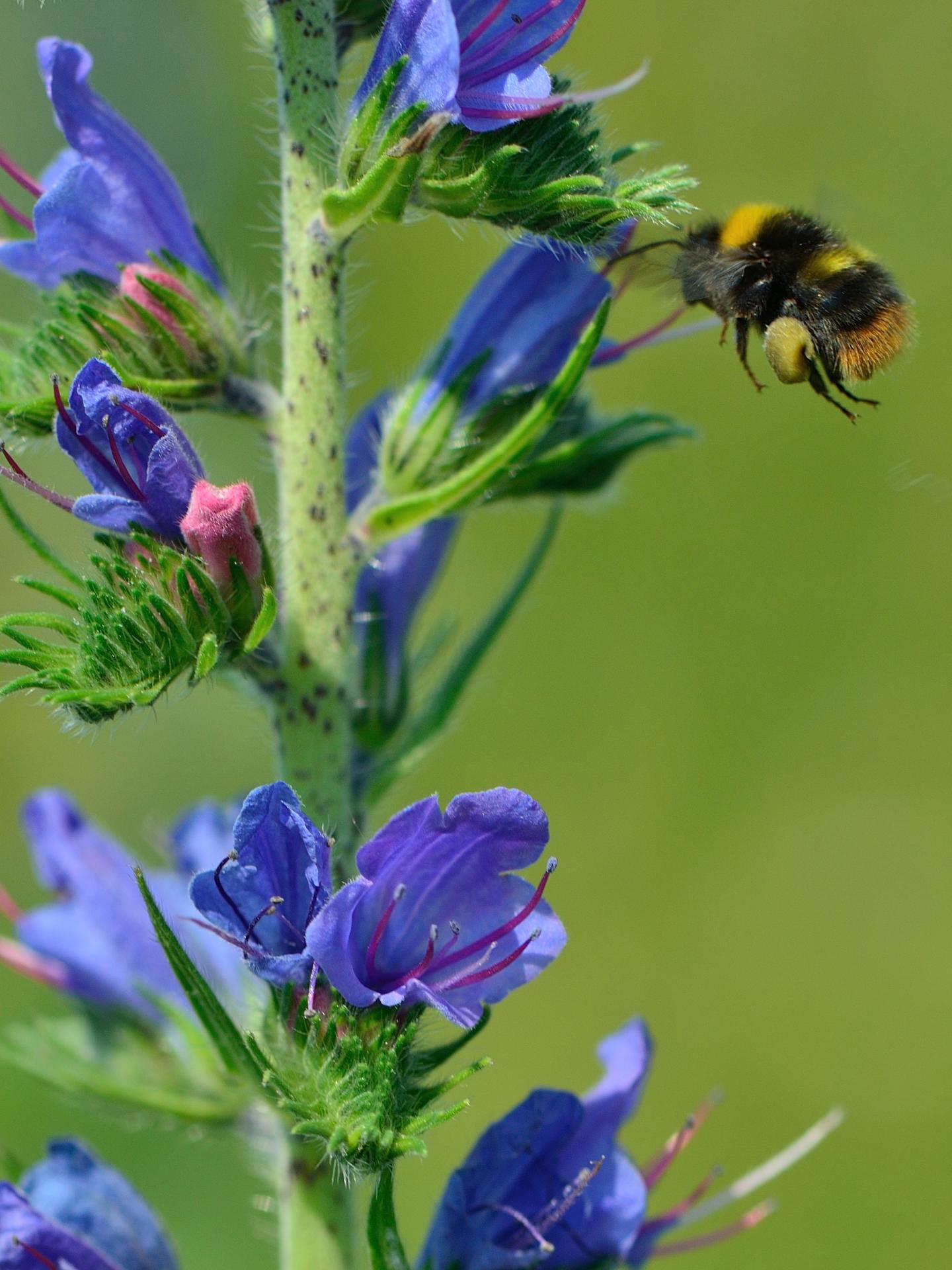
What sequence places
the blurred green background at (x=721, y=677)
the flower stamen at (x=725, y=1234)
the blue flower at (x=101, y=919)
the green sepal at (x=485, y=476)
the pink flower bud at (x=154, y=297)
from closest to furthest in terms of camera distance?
the green sepal at (x=485, y=476) < the pink flower bud at (x=154, y=297) < the flower stamen at (x=725, y=1234) < the blue flower at (x=101, y=919) < the blurred green background at (x=721, y=677)

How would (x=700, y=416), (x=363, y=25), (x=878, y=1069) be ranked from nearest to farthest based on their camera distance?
(x=363, y=25), (x=878, y=1069), (x=700, y=416)

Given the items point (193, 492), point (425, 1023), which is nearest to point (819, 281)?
point (193, 492)

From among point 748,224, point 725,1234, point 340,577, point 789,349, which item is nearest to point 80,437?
point 340,577

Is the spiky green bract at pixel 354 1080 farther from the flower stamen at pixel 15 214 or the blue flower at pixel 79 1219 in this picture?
the flower stamen at pixel 15 214

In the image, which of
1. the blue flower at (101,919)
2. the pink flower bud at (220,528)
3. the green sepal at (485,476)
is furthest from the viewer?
the blue flower at (101,919)

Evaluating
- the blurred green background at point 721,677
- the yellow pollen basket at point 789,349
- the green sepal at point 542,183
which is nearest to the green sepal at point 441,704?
the yellow pollen basket at point 789,349

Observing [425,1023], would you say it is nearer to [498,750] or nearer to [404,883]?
[404,883]

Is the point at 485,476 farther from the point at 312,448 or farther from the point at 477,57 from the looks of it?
the point at 477,57
